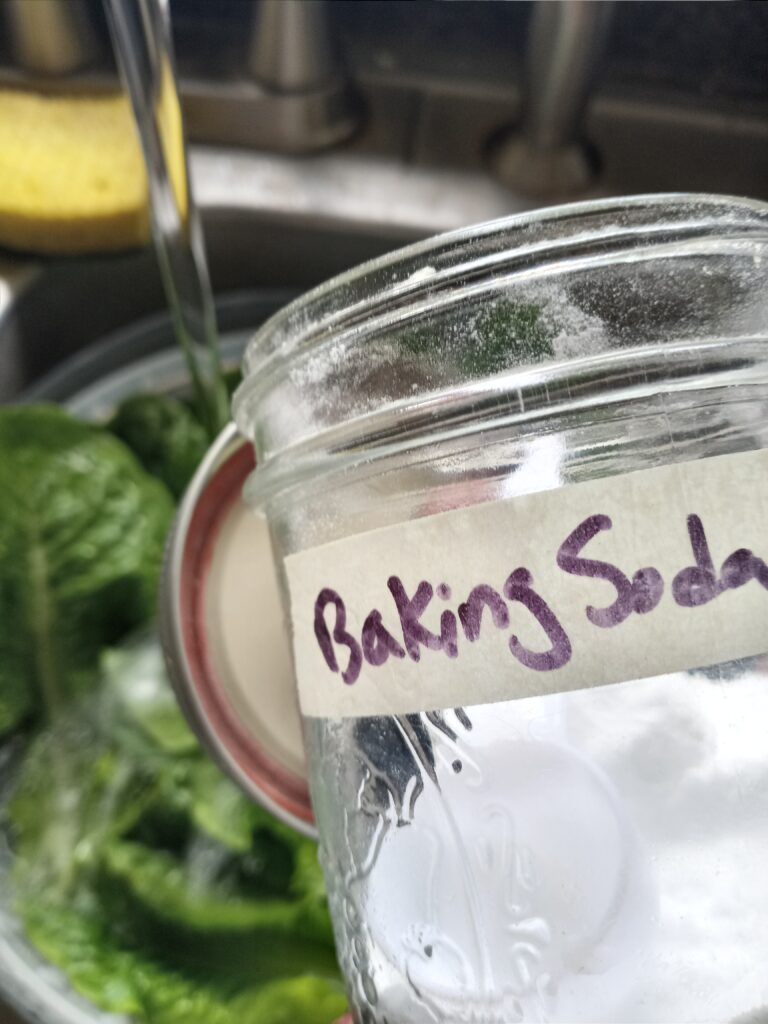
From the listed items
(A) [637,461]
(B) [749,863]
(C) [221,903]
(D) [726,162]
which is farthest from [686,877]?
(D) [726,162]

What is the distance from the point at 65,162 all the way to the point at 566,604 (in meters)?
0.50

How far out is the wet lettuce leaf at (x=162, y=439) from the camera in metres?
0.59

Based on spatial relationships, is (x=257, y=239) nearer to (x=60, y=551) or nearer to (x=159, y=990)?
(x=60, y=551)

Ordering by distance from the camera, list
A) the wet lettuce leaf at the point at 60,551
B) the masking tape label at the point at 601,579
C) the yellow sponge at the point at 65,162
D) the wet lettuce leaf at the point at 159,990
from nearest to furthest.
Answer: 1. the masking tape label at the point at 601,579
2. the wet lettuce leaf at the point at 159,990
3. the wet lettuce leaf at the point at 60,551
4. the yellow sponge at the point at 65,162

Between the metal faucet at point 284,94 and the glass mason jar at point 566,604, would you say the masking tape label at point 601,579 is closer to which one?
the glass mason jar at point 566,604

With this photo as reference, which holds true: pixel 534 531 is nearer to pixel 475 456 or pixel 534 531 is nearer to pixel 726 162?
pixel 475 456

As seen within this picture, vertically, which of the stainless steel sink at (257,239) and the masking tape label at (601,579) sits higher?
the stainless steel sink at (257,239)

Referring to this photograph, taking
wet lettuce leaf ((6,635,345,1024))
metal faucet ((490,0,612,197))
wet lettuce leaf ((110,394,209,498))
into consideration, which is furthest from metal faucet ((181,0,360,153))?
wet lettuce leaf ((6,635,345,1024))

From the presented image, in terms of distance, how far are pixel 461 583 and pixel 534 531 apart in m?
0.03

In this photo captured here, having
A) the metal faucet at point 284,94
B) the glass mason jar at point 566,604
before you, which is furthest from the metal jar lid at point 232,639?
the metal faucet at point 284,94

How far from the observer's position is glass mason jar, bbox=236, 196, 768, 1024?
26 cm

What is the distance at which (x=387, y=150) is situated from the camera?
693 mm

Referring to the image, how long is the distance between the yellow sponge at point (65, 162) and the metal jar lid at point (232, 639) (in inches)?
10.1

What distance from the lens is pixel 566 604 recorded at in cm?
27
